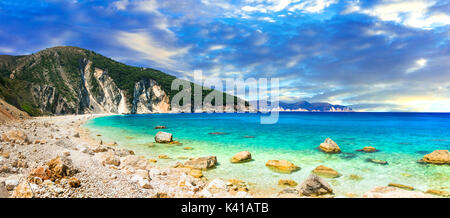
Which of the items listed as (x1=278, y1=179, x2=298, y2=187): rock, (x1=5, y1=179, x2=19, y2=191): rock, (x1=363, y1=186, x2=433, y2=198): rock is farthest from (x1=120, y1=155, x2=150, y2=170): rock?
(x1=363, y1=186, x2=433, y2=198): rock

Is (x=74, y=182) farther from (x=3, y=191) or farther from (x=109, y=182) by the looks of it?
(x=3, y=191)

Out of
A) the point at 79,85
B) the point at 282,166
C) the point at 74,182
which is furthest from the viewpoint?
the point at 79,85

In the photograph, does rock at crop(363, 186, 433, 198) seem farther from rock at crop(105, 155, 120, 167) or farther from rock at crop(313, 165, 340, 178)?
rock at crop(105, 155, 120, 167)

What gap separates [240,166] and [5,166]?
37.4 ft

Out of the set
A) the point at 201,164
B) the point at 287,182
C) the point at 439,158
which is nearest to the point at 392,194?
the point at 287,182

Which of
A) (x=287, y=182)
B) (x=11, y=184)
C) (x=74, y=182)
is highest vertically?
(x=11, y=184)

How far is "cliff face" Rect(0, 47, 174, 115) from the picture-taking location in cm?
8731

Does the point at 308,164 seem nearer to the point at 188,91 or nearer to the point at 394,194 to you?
the point at 394,194

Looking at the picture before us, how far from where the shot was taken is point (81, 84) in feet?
353

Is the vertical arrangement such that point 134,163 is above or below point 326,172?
above

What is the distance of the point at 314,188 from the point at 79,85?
4998 inches

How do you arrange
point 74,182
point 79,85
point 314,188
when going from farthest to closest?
point 79,85 < point 314,188 < point 74,182

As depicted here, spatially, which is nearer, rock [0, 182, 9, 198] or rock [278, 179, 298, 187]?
rock [0, 182, 9, 198]

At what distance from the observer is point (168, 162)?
14656 mm
